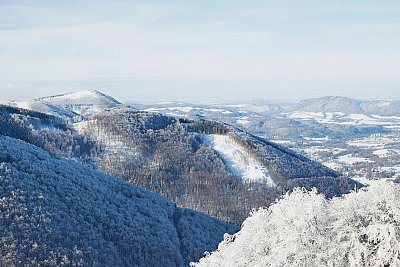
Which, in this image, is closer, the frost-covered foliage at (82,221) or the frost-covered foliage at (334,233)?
the frost-covered foliage at (334,233)

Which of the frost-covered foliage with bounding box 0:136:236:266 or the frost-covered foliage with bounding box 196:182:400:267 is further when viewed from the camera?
the frost-covered foliage with bounding box 0:136:236:266

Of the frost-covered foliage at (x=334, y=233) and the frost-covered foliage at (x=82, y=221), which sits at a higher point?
the frost-covered foliage at (x=334, y=233)

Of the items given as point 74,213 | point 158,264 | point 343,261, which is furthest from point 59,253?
point 343,261

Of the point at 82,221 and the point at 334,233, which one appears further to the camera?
the point at 82,221

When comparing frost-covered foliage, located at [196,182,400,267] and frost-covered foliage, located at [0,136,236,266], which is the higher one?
frost-covered foliage, located at [196,182,400,267]
